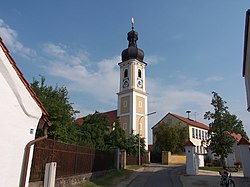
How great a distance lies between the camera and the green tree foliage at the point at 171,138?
45.7 meters

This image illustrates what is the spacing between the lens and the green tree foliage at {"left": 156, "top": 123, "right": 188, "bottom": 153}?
45.7m

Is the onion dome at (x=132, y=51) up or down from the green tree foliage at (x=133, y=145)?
up

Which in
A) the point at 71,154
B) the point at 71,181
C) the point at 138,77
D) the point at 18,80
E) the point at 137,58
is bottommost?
the point at 71,181

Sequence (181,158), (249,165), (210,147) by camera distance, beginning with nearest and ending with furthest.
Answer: (249,165) → (210,147) → (181,158)

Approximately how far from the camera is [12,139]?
658 centimetres

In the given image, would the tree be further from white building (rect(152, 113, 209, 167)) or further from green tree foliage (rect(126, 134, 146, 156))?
white building (rect(152, 113, 209, 167))

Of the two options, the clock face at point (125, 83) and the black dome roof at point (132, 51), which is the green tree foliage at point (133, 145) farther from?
the black dome roof at point (132, 51)

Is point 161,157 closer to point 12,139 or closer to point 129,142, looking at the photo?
point 129,142

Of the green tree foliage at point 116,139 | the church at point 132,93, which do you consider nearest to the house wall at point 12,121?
the green tree foliage at point 116,139

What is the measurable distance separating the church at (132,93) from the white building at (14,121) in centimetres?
4023

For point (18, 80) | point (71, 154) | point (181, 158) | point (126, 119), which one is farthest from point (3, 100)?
point (126, 119)

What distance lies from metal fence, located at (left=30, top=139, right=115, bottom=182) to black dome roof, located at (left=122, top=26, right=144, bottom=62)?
3615 cm

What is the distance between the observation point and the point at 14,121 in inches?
262

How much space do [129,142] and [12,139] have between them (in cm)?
→ 2918
